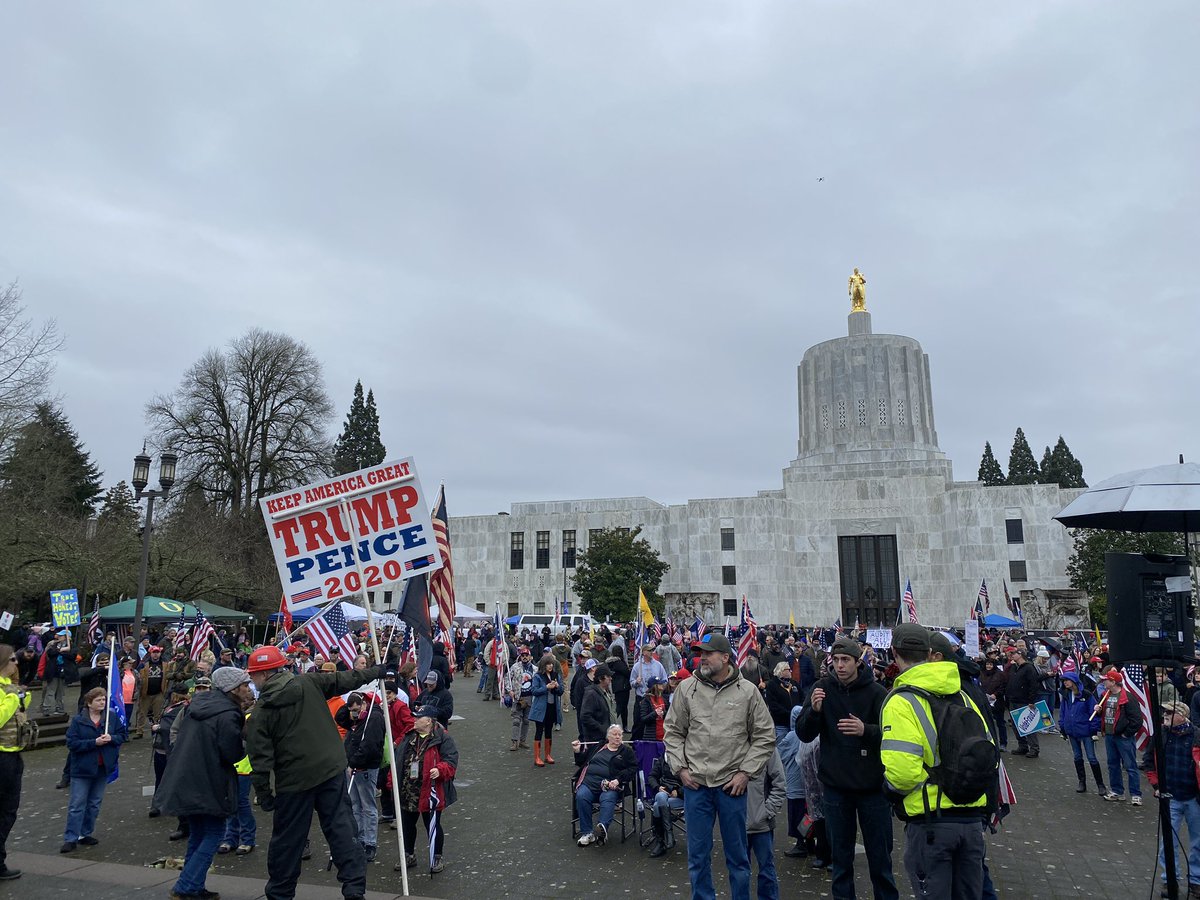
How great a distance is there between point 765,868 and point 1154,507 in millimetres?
3907

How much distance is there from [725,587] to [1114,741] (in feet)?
152

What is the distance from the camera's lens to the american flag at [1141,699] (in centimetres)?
852

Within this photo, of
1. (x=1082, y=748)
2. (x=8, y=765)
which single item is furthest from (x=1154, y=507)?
(x=8, y=765)

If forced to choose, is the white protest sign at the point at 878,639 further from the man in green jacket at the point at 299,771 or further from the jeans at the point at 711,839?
the man in green jacket at the point at 299,771

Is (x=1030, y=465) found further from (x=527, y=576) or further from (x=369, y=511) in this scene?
(x=369, y=511)

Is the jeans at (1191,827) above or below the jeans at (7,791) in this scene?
below

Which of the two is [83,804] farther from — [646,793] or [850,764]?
[850,764]

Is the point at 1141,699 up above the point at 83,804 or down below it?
above

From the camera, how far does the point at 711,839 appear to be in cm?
553

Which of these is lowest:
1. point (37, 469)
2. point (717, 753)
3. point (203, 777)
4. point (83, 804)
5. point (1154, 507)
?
point (83, 804)

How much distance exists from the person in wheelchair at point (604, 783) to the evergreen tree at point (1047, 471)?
76.9 meters

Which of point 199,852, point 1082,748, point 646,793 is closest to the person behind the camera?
point 199,852

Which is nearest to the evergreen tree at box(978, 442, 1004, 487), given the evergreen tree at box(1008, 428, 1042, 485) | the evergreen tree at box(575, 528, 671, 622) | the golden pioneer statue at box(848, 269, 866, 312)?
the evergreen tree at box(1008, 428, 1042, 485)

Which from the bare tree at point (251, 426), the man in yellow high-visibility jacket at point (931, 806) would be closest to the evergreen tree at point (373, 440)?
the bare tree at point (251, 426)
